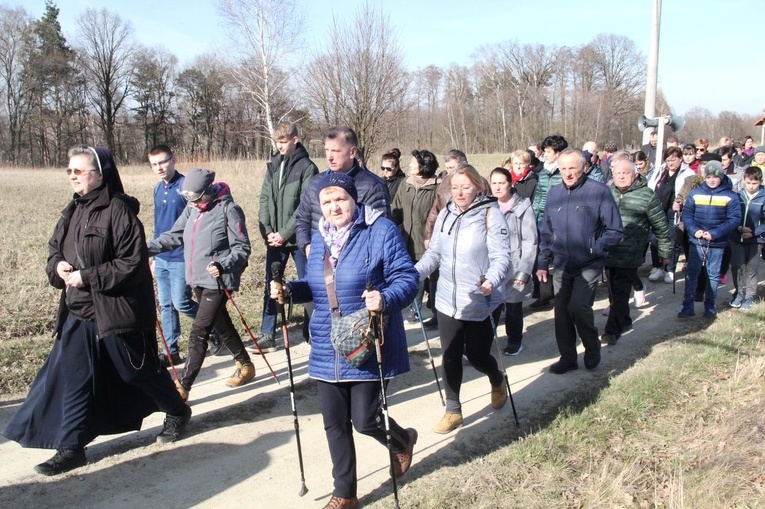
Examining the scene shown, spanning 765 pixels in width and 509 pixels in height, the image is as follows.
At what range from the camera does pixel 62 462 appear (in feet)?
13.1

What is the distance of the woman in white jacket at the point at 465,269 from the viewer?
4.50m

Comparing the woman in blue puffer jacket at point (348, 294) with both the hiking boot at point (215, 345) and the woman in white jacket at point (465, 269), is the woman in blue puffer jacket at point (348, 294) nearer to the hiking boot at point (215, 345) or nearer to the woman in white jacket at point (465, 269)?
the woman in white jacket at point (465, 269)

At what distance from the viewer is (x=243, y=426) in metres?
4.75

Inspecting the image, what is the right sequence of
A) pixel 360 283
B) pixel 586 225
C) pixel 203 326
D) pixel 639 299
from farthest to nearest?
1. pixel 639 299
2. pixel 586 225
3. pixel 203 326
4. pixel 360 283

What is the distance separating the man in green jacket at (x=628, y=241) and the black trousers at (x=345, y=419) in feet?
13.5

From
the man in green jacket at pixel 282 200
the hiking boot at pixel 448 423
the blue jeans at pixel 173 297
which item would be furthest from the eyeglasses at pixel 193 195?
the hiking boot at pixel 448 423

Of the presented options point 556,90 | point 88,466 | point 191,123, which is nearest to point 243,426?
point 88,466

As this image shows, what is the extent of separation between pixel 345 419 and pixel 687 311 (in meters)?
5.74

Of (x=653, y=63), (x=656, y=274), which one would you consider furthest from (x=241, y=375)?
(x=653, y=63)

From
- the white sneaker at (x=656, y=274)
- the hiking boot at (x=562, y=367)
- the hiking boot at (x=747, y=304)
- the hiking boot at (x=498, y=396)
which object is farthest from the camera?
the white sneaker at (x=656, y=274)

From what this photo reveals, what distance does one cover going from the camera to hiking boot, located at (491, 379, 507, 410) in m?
4.96

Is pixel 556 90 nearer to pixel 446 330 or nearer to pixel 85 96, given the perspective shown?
pixel 85 96

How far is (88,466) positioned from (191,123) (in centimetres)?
5908

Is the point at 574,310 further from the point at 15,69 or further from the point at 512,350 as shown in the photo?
the point at 15,69
